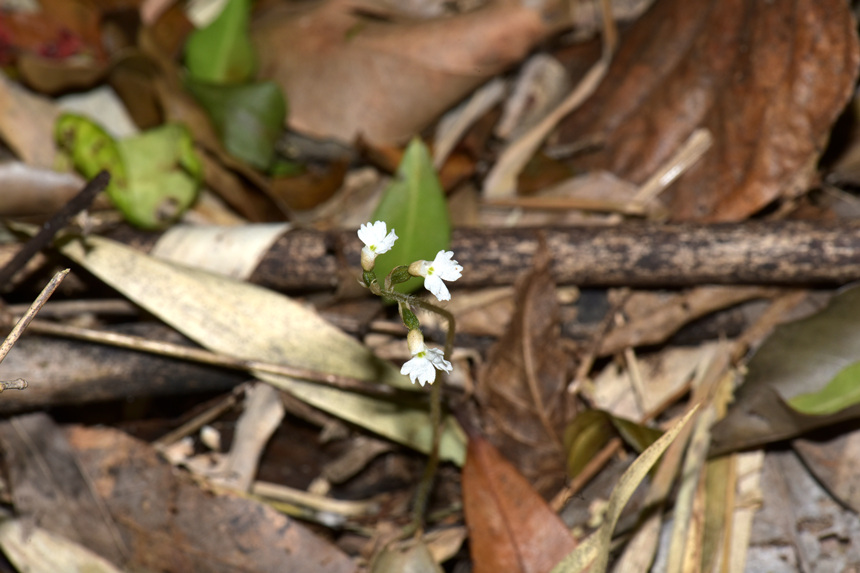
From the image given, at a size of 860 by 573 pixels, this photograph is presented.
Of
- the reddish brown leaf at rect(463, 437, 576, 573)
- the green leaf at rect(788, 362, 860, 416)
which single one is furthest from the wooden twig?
the green leaf at rect(788, 362, 860, 416)

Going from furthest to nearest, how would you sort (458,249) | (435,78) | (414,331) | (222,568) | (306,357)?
(435,78)
(458,249)
(306,357)
(222,568)
(414,331)

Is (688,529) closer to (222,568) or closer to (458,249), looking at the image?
(458,249)

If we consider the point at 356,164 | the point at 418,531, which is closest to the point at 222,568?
the point at 418,531

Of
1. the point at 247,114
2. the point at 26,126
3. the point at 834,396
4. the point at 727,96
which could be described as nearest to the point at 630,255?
the point at 834,396

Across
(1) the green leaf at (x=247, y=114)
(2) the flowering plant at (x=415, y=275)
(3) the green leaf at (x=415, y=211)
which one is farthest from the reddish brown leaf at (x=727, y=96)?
Result: (2) the flowering plant at (x=415, y=275)

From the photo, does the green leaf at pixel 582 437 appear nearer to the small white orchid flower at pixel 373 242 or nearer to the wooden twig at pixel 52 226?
the small white orchid flower at pixel 373 242

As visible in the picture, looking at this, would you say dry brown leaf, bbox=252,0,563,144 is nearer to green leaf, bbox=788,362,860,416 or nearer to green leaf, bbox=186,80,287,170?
green leaf, bbox=186,80,287,170
